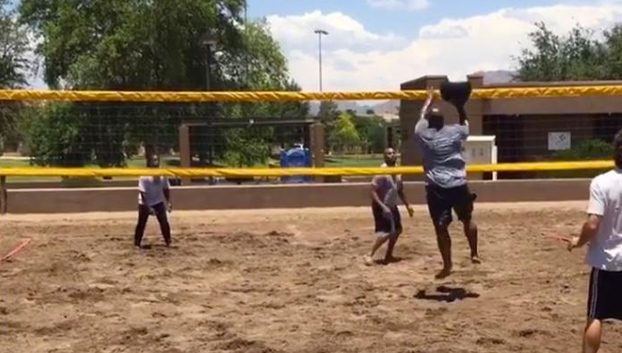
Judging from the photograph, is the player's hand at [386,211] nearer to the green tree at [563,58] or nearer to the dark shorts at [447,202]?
the dark shorts at [447,202]

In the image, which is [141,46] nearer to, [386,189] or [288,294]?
[386,189]

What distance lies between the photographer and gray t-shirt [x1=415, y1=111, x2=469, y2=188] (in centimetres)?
868

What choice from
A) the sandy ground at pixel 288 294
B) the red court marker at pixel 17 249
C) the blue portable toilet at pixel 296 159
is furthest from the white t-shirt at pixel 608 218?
the blue portable toilet at pixel 296 159

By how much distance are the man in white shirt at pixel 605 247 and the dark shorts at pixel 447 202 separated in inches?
119

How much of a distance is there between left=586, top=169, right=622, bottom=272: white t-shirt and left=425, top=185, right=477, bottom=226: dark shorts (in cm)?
302

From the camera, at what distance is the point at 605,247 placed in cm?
566

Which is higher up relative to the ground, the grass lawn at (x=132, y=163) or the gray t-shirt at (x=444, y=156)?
the gray t-shirt at (x=444, y=156)

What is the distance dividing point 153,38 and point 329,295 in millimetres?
23699

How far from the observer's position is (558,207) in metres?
17.2

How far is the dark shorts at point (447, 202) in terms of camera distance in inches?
342

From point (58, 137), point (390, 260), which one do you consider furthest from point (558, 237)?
point (58, 137)

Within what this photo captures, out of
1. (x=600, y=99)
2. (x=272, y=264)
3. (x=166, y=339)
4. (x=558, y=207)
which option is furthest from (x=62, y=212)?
(x=600, y=99)

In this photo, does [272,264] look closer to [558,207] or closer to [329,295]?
[329,295]

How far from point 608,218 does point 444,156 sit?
3160 mm
